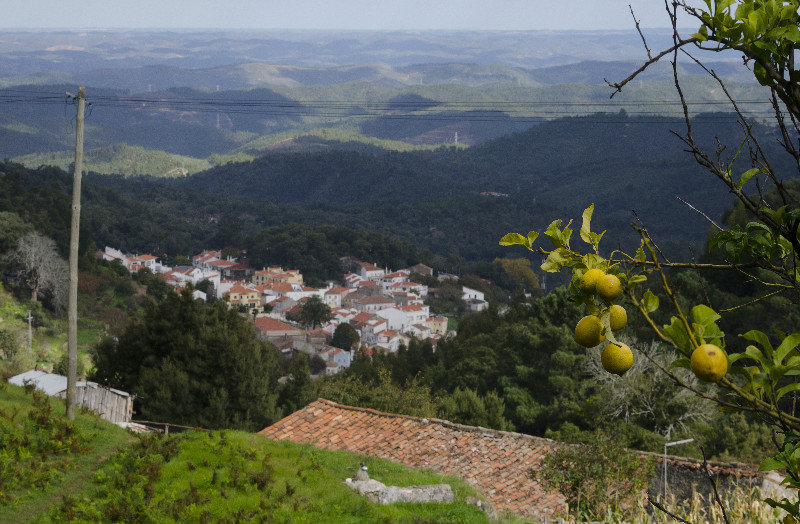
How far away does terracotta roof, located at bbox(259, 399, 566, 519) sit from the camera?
9398 millimetres

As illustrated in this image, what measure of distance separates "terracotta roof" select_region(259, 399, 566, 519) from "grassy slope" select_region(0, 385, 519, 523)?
4.23 feet

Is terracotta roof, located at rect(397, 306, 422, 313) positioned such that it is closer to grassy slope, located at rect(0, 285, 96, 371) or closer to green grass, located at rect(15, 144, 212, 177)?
grassy slope, located at rect(0, 285, 96, 371)

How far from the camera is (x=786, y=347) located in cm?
114

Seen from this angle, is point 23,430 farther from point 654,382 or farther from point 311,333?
point 311,333

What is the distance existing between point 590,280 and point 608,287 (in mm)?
34

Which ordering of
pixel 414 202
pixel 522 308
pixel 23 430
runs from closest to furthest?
pixel 23 430 < pixel 522 308 < pixel 414 202

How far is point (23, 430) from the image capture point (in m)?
7.59

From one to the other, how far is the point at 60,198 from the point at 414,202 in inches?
2762

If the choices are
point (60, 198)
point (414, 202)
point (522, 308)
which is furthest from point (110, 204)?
point (522, 308)

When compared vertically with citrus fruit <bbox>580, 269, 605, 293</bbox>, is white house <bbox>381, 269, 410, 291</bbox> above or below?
below

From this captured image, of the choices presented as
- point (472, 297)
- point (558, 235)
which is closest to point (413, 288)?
point (472, 297)

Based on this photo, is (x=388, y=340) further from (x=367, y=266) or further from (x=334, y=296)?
(x=367, y=266)

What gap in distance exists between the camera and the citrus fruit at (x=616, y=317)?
111cm

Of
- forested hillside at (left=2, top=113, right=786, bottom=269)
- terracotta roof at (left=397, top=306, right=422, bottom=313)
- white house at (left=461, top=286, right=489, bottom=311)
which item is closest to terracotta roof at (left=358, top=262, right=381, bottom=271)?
forested hillside at (left=2, top=113, right=786, bottom=269)
